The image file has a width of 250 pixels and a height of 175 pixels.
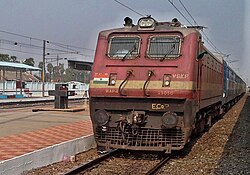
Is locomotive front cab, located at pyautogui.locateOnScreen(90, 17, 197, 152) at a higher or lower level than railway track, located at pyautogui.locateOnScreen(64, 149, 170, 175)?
higher

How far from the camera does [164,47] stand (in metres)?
9.59

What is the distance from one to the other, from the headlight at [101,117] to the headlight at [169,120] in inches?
54.5

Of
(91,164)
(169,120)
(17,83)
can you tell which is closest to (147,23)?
(169,120)

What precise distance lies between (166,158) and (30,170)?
3.39 meters

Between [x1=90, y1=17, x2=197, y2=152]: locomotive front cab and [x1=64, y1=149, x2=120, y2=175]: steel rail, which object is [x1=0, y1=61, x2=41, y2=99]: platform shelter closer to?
[x1=64, y1=149, x2=120, y2=175]: steel rail

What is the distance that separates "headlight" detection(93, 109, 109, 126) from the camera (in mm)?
9180

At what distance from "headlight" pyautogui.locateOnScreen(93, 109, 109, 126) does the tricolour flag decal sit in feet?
2.37

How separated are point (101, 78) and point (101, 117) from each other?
39.4 inches

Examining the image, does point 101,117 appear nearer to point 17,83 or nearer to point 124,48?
point 124,48

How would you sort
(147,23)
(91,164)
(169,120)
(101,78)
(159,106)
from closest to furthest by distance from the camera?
(91,164) → (169,120) → (159,106) → (101,78) → (147,23)

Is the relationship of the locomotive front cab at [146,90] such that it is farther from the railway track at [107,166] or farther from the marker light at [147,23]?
the railway track at [107,166]

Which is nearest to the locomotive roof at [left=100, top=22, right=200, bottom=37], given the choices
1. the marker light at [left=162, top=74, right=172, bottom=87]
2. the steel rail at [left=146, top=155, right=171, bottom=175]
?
the marker light at [left=162, top=74, right=172, bottom=87]

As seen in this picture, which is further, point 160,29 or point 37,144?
point 160,29

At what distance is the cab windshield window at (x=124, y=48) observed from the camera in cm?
973
